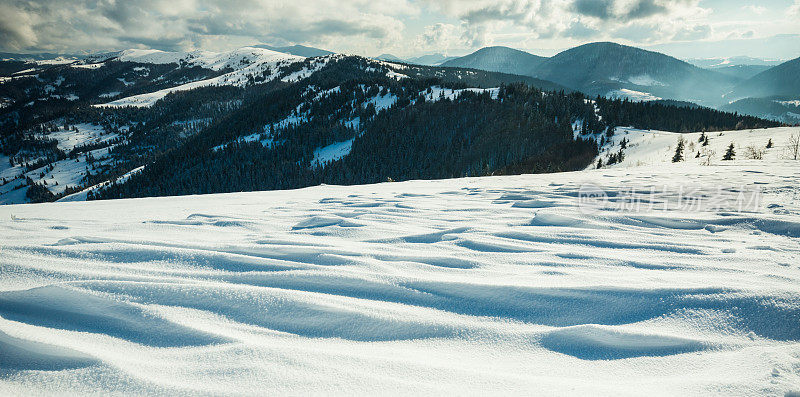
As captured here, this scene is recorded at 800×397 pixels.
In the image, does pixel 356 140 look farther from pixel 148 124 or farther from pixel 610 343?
pixel 148 124

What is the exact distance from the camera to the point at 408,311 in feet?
6.26

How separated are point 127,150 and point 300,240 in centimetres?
19318

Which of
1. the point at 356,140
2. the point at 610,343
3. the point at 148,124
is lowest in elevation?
the point at 610,343

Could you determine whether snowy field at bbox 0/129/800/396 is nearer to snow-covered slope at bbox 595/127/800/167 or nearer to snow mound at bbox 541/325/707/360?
snow mound at bbox 541/325/707/360

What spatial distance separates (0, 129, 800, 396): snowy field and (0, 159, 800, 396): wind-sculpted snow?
0.01 metres

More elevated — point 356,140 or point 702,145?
point 356,140

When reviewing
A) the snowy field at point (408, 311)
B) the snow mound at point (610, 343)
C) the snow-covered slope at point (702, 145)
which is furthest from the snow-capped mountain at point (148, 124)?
the snow mound at point (610, 343)

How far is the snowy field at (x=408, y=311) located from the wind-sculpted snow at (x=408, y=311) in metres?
0.01

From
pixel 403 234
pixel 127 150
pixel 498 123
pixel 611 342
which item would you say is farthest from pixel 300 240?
pixel 127 150

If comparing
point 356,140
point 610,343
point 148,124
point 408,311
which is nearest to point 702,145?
point 610,343

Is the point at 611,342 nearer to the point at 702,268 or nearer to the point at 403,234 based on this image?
the point at 702,268

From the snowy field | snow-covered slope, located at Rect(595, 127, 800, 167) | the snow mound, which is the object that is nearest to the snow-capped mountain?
snow-covered slope, located at Rect(595, 127, 800, 167)

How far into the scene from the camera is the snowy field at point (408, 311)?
4.42 feet

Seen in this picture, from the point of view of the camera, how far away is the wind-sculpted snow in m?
1.35
